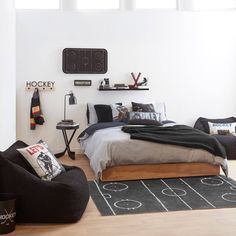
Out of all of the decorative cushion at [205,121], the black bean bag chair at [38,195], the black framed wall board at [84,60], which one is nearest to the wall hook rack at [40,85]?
the black framed wall board at [84,60]

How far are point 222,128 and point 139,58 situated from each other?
75.5 inches

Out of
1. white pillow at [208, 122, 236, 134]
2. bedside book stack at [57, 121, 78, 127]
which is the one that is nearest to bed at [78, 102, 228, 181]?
bedside book stack at [57, 121, 78, 127]

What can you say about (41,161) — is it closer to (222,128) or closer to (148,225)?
(148,225)

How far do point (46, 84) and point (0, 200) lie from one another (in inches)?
138

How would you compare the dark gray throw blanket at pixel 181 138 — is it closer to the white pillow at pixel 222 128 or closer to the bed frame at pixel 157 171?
the bed frame at pixel 157 171

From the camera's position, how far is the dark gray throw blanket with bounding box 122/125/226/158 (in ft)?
16.2

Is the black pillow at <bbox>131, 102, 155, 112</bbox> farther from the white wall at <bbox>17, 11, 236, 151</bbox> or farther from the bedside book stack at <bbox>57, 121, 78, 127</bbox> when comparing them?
the bedside book stack at <bbox>57, 121, 78, 127</bbox>

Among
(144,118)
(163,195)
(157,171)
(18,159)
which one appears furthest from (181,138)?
(18,159)

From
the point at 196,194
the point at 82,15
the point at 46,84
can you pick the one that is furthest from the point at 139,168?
the point at 82,15

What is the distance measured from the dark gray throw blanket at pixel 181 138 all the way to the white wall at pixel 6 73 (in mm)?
1641

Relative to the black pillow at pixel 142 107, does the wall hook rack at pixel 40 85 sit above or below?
above

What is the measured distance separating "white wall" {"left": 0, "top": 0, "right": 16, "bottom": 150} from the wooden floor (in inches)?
60.6

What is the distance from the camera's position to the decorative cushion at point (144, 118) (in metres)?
6.00

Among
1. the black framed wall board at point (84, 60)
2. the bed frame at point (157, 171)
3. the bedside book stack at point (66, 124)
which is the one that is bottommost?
the bed frame at point (157, 171)
